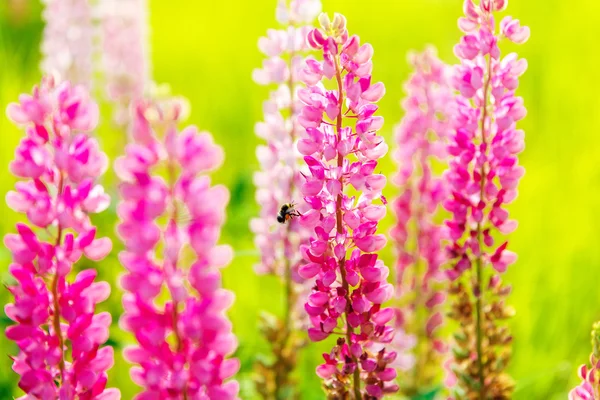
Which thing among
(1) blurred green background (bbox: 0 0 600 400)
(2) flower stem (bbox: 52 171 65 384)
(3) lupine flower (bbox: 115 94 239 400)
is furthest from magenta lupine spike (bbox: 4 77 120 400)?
(1) blurred green background (bbox: 0 0 600 400)

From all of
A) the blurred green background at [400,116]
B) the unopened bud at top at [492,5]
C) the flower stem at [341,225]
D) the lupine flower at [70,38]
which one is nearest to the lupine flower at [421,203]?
the blurred green background at [400,116]

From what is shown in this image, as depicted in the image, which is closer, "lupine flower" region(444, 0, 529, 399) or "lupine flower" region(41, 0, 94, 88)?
"lupine flower" region(444, 0, 529, 399)

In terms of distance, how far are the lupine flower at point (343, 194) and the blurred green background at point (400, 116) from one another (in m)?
0.74

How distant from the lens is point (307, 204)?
1.17 m

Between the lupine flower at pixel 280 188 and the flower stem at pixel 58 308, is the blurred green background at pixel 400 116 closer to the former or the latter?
the lupine flower at pixel 280 188

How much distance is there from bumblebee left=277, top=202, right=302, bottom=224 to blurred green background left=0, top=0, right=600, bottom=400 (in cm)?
29

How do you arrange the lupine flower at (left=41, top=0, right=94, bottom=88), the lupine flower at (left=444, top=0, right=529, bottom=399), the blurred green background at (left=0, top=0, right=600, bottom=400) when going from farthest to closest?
the lupine flower at (left=41, top=0, right=94, bottom=88)
the blurred green background at (left=0, top=0, right=600, bottom=400)
the lupine flower at (left=444, top=0, right=529, bottom=399)

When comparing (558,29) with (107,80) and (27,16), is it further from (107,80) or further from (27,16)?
(27,16)

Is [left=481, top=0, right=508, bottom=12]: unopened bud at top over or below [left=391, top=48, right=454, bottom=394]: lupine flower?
over

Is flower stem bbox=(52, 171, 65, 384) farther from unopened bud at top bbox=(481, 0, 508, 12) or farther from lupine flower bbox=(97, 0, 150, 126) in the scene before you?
lupine flower bbox=(97, 0, 150, 126)

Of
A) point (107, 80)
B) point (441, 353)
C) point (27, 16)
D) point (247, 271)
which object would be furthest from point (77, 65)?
point (27, 16)

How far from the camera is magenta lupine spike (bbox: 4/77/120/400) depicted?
1.05 m

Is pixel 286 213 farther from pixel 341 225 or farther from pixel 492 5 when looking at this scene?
pixel 492 5

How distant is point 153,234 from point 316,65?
0.41m
